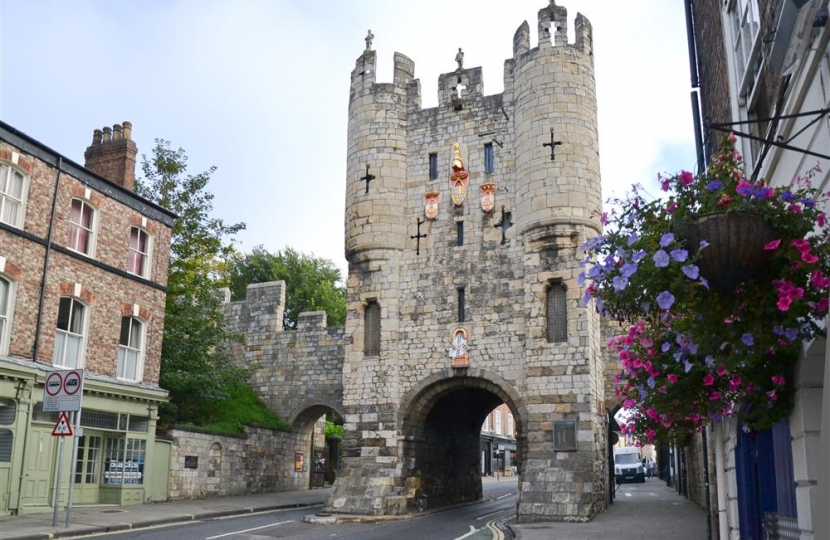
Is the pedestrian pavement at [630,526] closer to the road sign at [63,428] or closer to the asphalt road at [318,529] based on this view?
the asphalt road at [318,529]

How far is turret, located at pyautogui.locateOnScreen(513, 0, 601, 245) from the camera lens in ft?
66.9

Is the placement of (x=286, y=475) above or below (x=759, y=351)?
below

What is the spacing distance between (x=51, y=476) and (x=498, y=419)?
1624 inches

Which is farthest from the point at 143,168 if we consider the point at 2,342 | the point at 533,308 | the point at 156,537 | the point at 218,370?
the point at 156,537

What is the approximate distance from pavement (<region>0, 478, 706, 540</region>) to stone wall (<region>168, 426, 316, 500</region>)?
597 millimetres

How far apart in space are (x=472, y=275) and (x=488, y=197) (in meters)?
2.26

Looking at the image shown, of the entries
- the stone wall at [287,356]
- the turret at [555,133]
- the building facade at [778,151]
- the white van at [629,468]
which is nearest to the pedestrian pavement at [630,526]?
the building facade at [778,151]

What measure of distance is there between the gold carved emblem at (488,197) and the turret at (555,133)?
791 mm

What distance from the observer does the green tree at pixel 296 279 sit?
151 ft

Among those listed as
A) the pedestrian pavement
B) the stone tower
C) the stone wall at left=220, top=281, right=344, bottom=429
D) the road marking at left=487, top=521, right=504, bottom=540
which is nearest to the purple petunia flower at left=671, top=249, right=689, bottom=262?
the pedestrian pavement

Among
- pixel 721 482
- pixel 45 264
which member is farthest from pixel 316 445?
pixel 721 482

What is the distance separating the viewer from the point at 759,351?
504 centimetres

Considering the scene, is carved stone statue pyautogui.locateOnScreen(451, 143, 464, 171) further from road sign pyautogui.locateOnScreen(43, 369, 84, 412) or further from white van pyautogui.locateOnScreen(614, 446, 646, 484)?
white van pyautogui.locateOnScreen(614, 446, 646, 484)

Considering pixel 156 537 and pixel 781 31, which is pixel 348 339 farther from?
pixel 781 31
